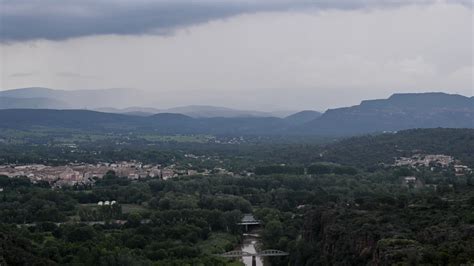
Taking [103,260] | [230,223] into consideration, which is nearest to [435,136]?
[230,223]

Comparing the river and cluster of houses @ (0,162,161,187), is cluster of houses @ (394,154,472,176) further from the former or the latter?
the river

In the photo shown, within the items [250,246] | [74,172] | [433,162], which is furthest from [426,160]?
[250,246]

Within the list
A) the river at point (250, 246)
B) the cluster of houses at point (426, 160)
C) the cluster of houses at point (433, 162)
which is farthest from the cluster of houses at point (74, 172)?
the river at point (250, 246)

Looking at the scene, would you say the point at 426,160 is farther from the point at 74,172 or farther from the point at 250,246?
the point at 250,246

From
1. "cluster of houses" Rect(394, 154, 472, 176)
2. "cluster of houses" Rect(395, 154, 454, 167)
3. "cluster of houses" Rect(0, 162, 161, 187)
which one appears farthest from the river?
"cluster of houses" Rect(395, 154, 454, 167)

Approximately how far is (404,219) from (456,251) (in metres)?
9.27

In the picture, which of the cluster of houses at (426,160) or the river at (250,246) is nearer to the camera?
the river at (250,246)

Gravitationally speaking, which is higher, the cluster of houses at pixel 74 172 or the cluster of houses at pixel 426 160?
the cluster of houses at pixel 426 160

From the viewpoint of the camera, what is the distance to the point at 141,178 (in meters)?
84.1

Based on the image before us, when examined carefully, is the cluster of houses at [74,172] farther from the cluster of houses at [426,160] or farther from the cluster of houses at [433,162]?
the cluster of houses at [433,162]

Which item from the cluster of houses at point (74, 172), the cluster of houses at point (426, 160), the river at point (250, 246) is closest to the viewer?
the river at point (250, 246)

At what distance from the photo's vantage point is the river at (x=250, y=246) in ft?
148

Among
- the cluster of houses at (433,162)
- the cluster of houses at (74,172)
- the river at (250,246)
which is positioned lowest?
Result: the river at (250,246)

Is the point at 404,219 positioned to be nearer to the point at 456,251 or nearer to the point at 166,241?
the point at 456,251
